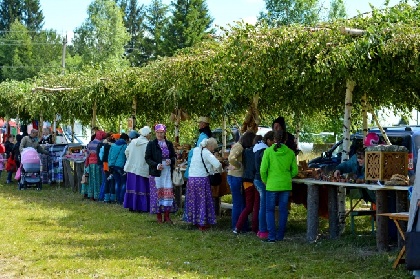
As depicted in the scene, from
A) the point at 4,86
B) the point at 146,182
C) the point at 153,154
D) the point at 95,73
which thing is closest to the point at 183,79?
the point at 146,182

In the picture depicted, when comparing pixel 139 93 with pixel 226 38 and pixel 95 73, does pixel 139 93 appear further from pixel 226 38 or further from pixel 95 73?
pixel 226 38

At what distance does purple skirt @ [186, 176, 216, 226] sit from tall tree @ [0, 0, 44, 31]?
76.6m

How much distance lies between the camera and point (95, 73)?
25094 millimetres

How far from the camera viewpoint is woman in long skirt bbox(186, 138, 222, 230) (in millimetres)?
13852

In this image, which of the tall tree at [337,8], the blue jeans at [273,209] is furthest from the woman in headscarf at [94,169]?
the tall tree at [337,8]

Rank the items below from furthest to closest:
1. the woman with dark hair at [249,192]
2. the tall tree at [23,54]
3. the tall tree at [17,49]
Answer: the tall tree at [17,49], the tall tree at [23,54], the woman with dark hair at [249,192]

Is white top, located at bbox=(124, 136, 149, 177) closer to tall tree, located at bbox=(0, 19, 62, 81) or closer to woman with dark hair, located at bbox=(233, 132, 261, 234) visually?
woman with dark hair, located at bbox=(233, 132, 261, 234)

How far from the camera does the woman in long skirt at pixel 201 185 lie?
13852 millimetres

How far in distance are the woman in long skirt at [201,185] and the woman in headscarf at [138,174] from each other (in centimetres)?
275

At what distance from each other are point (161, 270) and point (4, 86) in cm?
2370

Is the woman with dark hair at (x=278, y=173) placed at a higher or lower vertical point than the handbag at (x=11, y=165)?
higher

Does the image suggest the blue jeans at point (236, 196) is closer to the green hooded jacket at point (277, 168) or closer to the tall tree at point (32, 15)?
A: the green hooded jacket at point (277, 168)

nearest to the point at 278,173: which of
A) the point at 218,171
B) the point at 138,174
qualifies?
the point at 218,171

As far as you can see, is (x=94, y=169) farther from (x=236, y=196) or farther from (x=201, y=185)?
(x=236, y=196)
